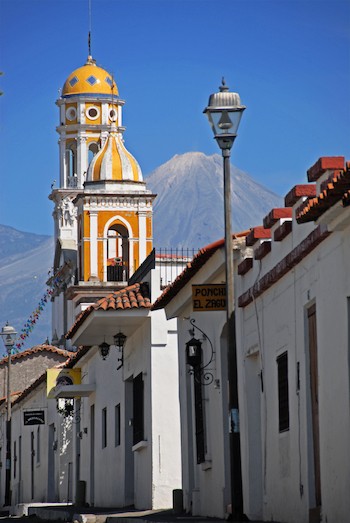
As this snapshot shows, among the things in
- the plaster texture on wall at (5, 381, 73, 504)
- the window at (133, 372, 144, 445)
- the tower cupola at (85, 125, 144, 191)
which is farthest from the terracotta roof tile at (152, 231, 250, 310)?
the tower cupola at (85, 125, 144, 191)

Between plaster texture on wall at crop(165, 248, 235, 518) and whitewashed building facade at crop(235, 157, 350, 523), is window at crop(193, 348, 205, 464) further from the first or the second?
whitewashed building facade at crop(235, 157, 350, 523)

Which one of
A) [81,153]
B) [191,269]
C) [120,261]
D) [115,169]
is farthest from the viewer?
[81,153]

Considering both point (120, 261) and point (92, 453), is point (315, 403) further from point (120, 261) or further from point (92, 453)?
point (120, 261)

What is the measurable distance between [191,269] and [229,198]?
503cm

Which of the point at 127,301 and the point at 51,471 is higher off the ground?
the point at 127,301

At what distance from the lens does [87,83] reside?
92.2 m

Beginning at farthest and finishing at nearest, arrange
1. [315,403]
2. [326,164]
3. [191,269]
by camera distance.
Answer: [191,269], [315,403], [326,164]

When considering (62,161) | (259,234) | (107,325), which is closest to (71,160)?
(62,161)

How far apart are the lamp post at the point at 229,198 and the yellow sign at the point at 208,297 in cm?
237

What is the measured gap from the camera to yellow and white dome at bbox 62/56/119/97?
3607 inches

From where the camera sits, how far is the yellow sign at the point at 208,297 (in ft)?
62.2

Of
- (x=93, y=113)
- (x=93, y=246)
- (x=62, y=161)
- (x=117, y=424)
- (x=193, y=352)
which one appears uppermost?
(x=93, y=113)

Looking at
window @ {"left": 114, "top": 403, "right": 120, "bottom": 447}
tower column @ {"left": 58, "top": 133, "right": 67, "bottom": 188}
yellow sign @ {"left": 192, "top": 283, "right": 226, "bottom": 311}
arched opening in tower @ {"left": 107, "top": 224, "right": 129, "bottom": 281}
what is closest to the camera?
yellow sign @ {"left": 192, "top": 283, "right": 226, "bottom": 311}

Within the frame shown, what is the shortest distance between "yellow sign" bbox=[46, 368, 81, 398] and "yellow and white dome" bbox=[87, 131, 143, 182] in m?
36.7
